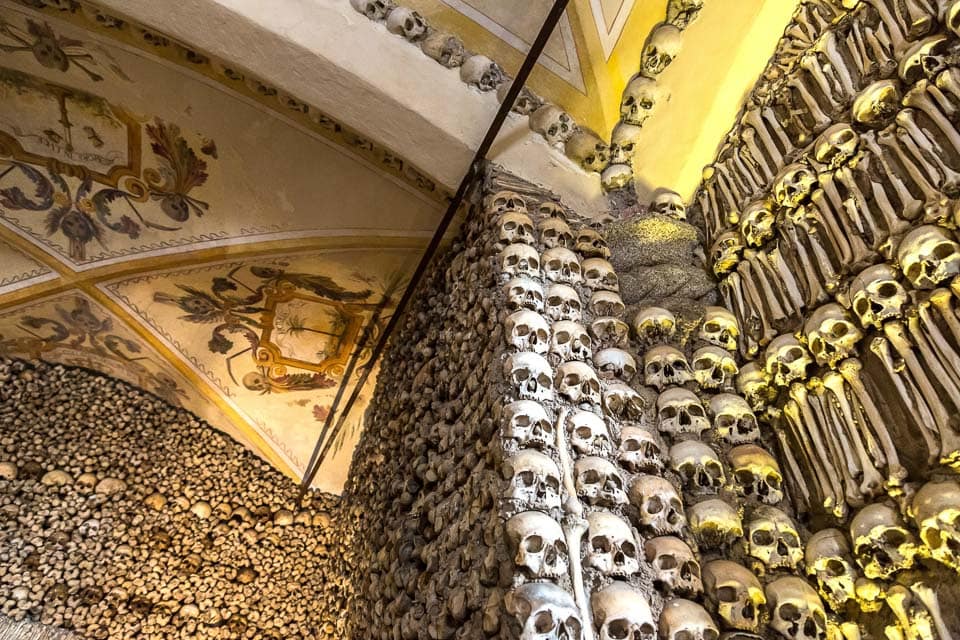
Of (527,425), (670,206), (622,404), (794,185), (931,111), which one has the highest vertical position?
(670,206)

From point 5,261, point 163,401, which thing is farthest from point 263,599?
point 5,261

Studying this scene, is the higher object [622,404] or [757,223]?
[757,223]

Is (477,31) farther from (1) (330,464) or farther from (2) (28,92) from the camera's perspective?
(1) (330,464)

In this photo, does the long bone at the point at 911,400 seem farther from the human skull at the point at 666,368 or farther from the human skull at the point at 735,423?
the human skull at the point at 666,368

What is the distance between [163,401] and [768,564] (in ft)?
11.7

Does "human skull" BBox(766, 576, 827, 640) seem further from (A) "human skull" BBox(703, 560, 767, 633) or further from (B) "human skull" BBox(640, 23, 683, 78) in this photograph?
(B) "human skull" BBox(640, 23, 683, 78)

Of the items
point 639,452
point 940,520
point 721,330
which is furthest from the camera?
point 721,330

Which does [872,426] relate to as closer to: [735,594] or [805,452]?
[805,452]

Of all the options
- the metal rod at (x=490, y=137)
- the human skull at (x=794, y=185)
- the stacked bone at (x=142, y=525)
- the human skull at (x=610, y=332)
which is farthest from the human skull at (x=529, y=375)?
the stacked bone at (x=142, y=525)

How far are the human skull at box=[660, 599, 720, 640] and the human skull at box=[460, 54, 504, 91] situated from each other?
6.02 feet

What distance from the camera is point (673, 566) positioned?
4.58 feet

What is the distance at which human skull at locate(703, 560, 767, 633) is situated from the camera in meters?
1.35

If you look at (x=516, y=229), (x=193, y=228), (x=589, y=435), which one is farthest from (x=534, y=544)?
(x=193, y=228)

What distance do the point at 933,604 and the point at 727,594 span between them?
1.16ft
